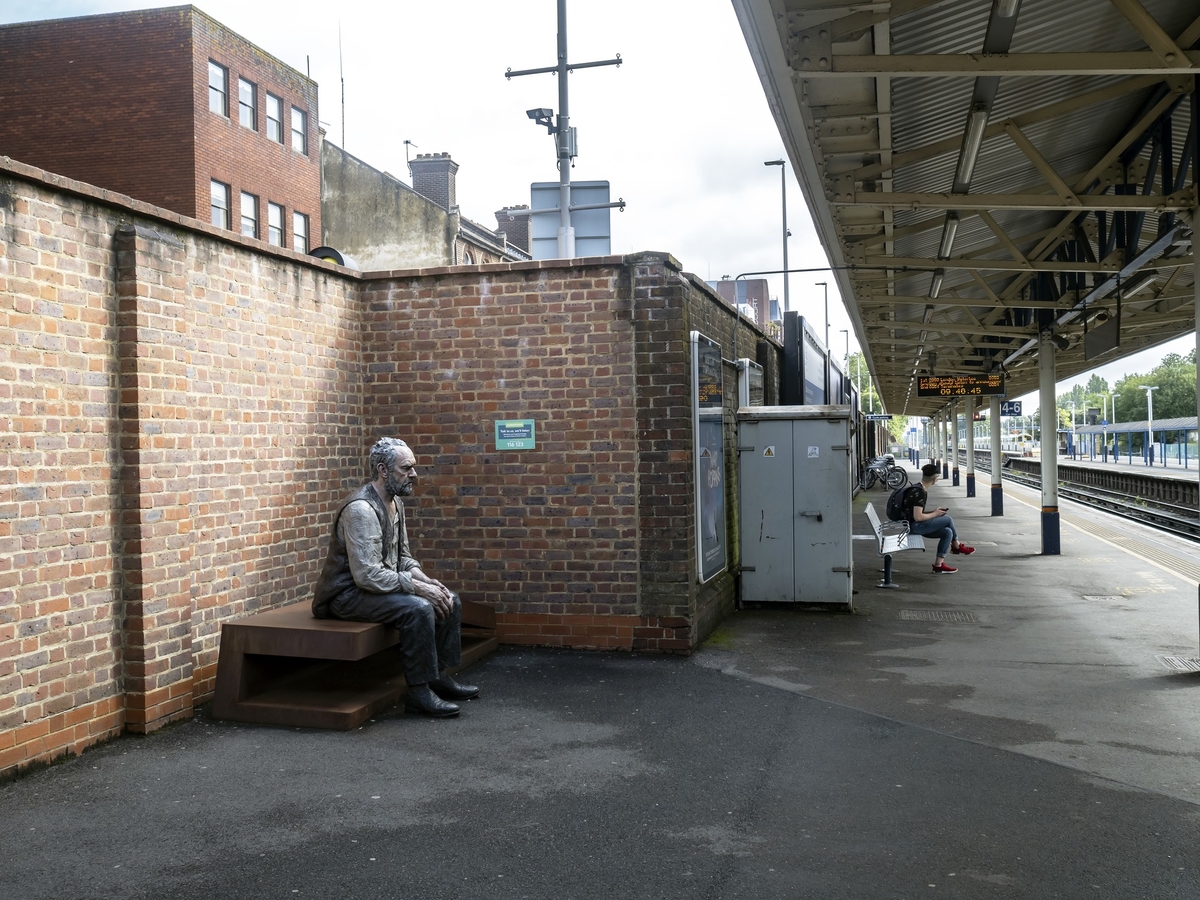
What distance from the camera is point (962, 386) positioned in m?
20.8

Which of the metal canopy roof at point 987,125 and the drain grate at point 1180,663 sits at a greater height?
the metal canopy roof at point 987,125

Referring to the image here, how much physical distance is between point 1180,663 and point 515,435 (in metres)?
5.23

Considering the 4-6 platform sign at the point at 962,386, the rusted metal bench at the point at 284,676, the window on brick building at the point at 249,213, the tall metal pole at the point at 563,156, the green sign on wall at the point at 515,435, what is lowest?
the rusted metal bench at the point at 284,676

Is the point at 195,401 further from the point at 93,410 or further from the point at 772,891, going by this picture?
the point at 772,891

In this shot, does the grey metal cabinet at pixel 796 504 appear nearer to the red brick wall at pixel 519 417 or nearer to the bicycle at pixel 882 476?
the red brick wall at pixel 519 417

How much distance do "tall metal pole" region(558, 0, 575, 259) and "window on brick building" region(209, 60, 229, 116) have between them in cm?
1754

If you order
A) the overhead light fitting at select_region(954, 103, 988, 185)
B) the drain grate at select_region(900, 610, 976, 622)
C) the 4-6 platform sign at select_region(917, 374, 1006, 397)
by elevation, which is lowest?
the drain grate at select_region(900, 610, 976, 622)

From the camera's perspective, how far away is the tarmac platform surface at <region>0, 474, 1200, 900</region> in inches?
145

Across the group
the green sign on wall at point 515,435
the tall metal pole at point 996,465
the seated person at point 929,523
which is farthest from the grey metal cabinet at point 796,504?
the tall metal pole at point 996,465

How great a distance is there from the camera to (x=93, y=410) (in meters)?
5.20

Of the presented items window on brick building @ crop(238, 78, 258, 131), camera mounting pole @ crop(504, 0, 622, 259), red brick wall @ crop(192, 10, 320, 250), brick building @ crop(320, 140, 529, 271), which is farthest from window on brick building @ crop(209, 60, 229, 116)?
camera mounting pole @ crop(504, 0, 622, 259)

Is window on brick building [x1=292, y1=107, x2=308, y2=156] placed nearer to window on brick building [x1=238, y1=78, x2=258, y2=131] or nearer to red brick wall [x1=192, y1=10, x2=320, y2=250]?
red brick wall [x1=192, y1=10, x2=320, y2=250]

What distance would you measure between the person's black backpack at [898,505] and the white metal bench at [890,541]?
48 cm

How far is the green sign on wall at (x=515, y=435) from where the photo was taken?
7.67m
